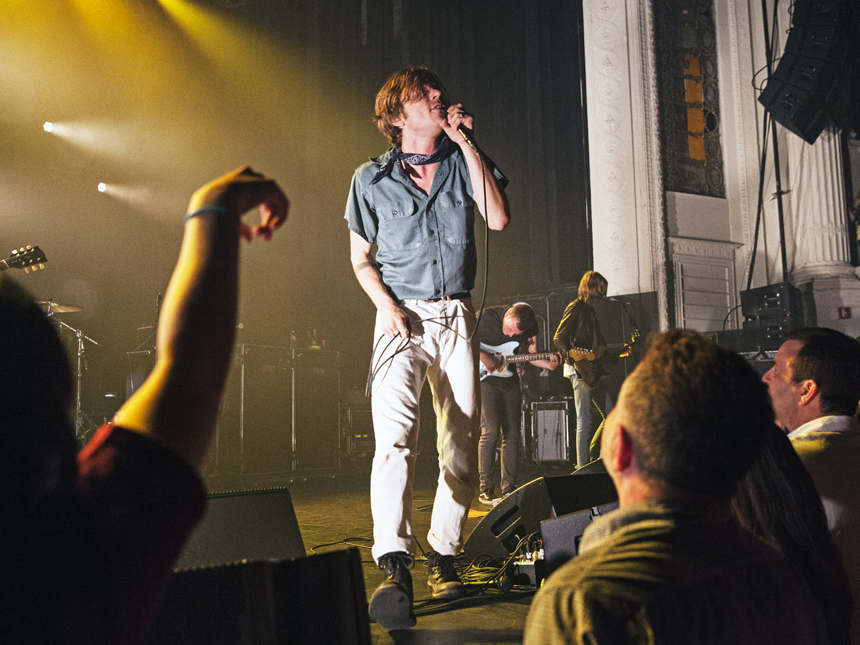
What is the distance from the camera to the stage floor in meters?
1.94

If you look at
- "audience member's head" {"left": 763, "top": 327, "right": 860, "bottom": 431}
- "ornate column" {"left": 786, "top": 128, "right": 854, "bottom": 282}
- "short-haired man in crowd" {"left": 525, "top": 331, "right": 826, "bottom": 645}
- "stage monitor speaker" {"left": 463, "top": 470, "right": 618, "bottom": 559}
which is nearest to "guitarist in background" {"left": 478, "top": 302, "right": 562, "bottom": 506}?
"stage monitor speaker" {"left": 463, "top": 470, "right": 618, "bottom": 559}

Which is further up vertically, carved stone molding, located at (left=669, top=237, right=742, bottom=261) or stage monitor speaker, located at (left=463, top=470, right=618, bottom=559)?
carved stone molding, located at (left=669, top=237, right=742, bottom=261)

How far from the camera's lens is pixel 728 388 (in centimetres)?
75

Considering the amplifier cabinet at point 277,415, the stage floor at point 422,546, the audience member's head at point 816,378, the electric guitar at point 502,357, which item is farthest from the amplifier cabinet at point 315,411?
the audience member's head at point 816,378

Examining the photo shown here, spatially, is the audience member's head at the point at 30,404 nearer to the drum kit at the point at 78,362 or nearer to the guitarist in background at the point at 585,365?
the guitarist in background at the point at 585,365

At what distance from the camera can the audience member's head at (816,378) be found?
1615 millimetres

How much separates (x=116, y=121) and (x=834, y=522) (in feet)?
33.5

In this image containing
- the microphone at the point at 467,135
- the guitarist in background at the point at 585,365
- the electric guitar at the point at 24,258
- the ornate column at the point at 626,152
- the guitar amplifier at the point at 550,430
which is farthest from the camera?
the ornate column at the point at 626,152

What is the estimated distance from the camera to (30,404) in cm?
45

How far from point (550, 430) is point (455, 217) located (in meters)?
5.45

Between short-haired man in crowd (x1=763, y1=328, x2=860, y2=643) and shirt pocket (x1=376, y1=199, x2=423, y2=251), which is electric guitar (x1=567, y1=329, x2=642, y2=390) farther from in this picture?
short-haired man in crowd (x1=763, y1=328, x2=860, y2=643)

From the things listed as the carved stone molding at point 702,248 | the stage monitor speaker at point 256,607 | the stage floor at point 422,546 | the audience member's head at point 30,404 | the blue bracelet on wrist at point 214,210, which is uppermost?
the carved stone molding at point 702,248

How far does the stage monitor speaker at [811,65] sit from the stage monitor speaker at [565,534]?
8.46 metres

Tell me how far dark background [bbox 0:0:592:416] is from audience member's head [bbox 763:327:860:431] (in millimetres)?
7503
